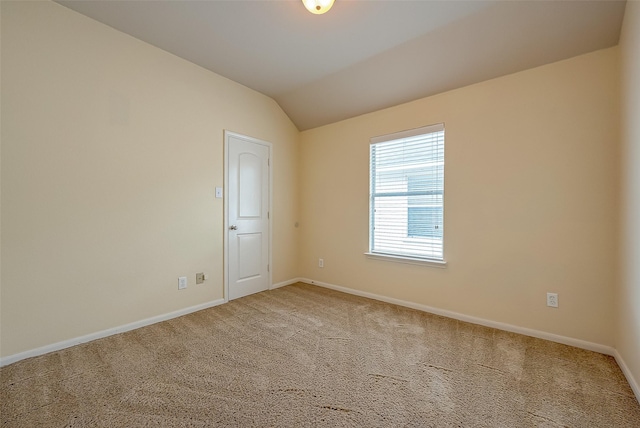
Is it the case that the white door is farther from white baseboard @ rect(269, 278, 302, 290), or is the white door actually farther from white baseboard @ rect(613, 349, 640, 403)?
white baseboard @ rect(613, 349, 640, 403)

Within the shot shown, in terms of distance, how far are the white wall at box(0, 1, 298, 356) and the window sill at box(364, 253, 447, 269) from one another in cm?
198

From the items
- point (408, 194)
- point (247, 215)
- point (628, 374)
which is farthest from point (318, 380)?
point (247, 215)

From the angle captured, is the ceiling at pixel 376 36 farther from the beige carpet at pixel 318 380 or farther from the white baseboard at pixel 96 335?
the white baseboard at pixel 96 335

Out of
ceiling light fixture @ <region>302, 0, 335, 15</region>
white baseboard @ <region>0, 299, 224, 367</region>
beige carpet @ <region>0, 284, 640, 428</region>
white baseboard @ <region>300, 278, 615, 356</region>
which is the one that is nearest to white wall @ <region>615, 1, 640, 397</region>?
white baseboard @ <region>300, 278, 615, 356</region>

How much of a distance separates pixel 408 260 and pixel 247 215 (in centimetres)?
216

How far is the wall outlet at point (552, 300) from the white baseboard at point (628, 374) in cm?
45

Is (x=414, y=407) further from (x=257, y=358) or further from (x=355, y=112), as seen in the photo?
(x=355, y=112)

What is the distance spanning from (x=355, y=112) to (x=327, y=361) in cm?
299

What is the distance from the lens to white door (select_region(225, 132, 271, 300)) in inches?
135

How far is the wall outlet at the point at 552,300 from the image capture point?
2.34 m

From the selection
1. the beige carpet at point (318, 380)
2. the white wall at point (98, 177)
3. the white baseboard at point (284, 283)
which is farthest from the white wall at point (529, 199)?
the white wall at point (98, 177)

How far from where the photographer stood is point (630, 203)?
5.90ft

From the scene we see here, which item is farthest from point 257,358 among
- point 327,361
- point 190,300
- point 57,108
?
point 57,108

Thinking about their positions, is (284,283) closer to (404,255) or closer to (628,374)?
(404,255)
